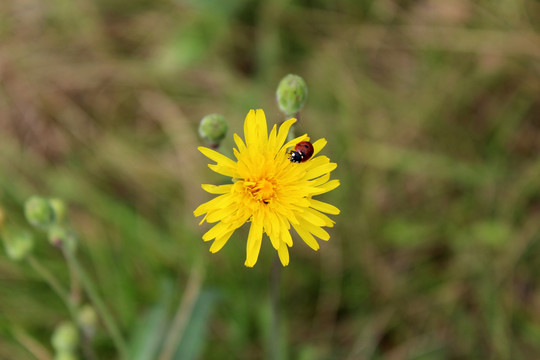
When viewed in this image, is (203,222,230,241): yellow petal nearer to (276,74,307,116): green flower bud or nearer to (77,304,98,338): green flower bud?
(276,74,307,116): green flower bud

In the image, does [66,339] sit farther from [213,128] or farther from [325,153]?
[325,153]

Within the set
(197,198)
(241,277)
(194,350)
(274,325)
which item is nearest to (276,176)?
(274,325)

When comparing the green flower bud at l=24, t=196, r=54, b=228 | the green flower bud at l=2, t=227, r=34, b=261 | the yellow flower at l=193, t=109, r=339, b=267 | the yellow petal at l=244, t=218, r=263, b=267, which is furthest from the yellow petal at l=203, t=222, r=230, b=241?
the green flower bud at l=2, t=227, r=34, b=261

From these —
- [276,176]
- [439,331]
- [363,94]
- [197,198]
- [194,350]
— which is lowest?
[194,350]

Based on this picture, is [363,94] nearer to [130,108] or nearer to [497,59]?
[497,59]

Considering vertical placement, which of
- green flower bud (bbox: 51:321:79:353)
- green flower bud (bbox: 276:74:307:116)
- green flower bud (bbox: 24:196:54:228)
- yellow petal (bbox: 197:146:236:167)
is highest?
green flower bud (bbox: 276:74:307:116)

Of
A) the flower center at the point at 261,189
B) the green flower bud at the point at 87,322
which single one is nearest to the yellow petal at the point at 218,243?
the flower center at the point at 261,189

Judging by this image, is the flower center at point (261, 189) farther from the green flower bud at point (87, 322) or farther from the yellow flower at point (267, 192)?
the green flower bud at point (87, 322)
